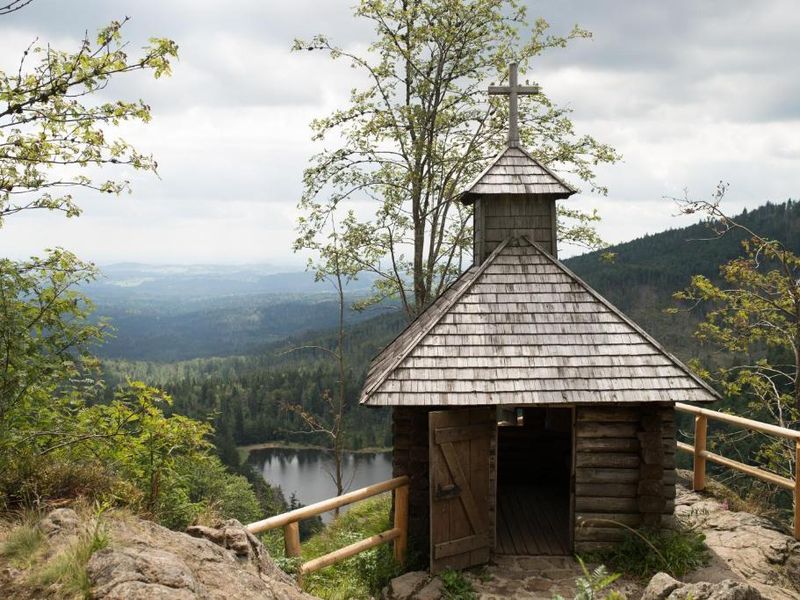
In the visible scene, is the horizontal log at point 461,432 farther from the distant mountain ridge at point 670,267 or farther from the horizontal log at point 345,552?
the distant mountain ridge at point 670,267

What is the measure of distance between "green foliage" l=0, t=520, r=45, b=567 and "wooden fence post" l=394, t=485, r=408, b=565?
4.49m

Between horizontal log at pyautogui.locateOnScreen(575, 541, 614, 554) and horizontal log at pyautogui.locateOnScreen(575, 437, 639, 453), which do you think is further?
horizontal log at pyautogui.locateOnScreen(575, 437, 639, 453)

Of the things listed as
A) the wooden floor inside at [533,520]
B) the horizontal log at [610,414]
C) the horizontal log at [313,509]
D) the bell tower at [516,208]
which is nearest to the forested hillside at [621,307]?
the wooden floor inside at [533,520]

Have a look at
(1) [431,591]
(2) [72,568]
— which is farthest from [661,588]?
(2) [72,568]

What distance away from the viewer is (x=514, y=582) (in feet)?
23.3

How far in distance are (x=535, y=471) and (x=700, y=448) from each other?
3497mm

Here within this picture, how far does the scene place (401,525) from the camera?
7.55 m

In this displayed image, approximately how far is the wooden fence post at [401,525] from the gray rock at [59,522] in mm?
4181

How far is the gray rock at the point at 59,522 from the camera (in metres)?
4.09

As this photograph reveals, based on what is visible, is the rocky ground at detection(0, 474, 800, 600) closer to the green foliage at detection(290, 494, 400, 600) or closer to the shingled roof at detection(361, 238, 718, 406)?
the green foliage at detection(290, 494, 400, 600)

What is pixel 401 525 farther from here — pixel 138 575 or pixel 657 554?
pixel 138 575

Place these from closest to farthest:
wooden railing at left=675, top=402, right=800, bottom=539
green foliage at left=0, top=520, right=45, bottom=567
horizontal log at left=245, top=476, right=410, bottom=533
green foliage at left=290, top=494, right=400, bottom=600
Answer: green foliage at left=0, top=520, right=45, bottom=567
horizontal log at left=245, top=476, right=410, bottom=533
green foliage at left=290, top=494, right=400, bottom=600
wooden railing at left=675, top=402, right=800, bottom=539

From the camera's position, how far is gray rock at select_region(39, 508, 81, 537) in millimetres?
4090

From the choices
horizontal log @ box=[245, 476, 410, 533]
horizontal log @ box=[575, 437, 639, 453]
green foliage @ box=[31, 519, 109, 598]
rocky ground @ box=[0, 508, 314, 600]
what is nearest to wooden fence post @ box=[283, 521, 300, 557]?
horizontal log @ box=[245, 476, 410, 533]
